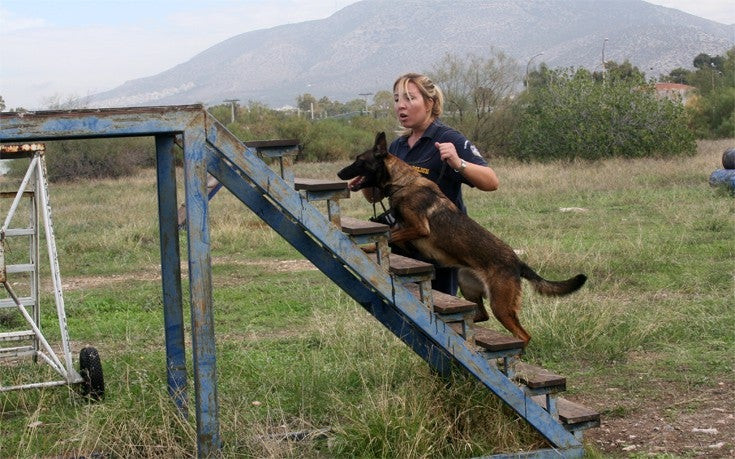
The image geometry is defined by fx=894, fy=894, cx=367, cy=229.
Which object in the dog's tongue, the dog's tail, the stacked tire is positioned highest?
the dog's tongue

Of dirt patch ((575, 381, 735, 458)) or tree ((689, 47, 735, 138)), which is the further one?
tree ((689, 47, 735, 138))

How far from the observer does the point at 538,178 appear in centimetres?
2128

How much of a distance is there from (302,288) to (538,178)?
12998 millimetres

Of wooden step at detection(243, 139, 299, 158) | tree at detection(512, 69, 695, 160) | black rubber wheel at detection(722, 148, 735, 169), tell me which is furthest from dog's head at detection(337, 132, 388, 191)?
tree at detection(512, 69, 695, 160)

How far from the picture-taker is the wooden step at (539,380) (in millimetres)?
4559

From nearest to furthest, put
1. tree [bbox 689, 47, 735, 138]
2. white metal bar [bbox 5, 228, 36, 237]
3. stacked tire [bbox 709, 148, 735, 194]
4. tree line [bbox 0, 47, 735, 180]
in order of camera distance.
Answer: white metal bar [bbox 5, 228, 36, 237] < stacked tire [bbox 709, 148, 735, 194] < tree line [bbox 0, 47, 735, 180] < tree [bbox 689, 47, 735, 138]

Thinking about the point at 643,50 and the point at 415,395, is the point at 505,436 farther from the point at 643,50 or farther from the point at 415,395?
the point at 643,50

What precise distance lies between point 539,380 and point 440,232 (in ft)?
→ 3.23

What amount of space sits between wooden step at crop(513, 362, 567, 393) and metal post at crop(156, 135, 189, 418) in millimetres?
1807

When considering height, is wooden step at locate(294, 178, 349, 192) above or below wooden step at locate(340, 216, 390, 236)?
above

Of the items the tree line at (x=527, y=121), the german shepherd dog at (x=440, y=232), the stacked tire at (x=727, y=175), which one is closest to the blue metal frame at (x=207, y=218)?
the german shepherd dog at (x=440, y=232)

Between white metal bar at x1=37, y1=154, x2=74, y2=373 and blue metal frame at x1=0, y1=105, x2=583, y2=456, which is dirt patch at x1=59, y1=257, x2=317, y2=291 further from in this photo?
blue metal frame at x1=0, y1=105, x2=583, y2=456

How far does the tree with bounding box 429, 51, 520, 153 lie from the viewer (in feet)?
127

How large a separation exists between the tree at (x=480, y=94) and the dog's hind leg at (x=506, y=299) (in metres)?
32.9
